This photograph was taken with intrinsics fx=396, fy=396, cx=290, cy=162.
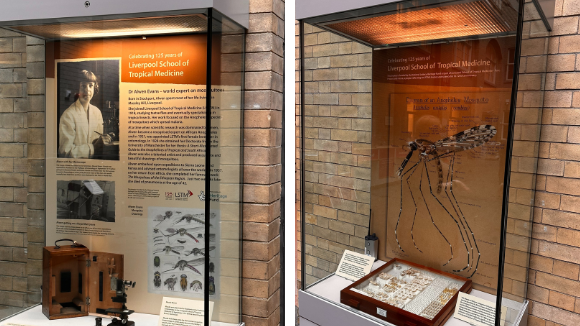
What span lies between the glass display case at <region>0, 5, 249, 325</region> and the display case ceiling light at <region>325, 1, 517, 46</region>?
0.67 m

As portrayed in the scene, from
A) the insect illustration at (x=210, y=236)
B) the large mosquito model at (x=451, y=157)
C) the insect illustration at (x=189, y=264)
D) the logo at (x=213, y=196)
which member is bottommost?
the insect illustration at (x=189, y=264)

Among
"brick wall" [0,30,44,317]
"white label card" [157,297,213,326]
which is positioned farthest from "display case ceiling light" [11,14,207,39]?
"white label card" [157,297,213,326]

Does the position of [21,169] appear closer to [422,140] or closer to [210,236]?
[210,236]

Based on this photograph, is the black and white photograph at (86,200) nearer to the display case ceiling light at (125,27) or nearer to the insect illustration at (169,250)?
the insect illustration at (169,250)

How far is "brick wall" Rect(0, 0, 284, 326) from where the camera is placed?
1.97 m

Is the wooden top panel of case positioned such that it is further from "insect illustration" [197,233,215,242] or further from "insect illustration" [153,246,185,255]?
"insect illustration" [197,233,215,242]

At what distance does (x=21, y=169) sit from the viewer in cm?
201

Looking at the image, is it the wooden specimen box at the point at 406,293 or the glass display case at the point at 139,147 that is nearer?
the wooden specimen box at the point at 406,293

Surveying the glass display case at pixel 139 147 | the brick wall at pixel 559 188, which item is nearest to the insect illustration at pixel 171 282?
the glass display case at pixel 139 147

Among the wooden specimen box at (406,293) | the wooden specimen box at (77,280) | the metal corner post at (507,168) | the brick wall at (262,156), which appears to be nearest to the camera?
the metal corner post at (507,168)

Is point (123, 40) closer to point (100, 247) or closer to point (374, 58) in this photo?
Answer: point (100, 247)

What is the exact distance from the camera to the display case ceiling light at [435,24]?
1.34 metres

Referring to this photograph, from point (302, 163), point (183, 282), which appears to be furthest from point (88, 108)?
point (302, 163)

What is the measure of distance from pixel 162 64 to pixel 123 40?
21cm
